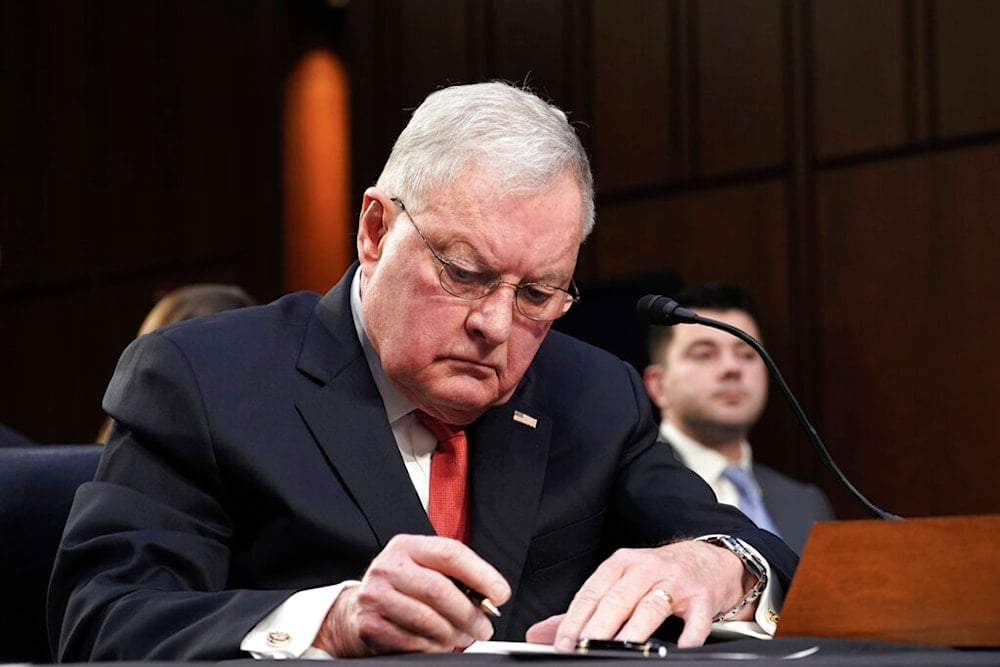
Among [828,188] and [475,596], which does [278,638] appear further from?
[828,188]

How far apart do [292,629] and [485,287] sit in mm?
587

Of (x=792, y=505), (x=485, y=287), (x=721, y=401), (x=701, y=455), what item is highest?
(x=485, y=287)

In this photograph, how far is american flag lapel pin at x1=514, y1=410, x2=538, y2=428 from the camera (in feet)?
6.93

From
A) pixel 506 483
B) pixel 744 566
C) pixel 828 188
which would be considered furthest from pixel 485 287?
pixel 828 188

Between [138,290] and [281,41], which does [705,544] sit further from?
[138,290]

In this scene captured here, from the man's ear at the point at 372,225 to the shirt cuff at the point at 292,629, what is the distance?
62 centimetres

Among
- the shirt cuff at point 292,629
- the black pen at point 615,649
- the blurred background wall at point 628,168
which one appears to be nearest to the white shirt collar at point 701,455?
the blurred background wall at point 628,168

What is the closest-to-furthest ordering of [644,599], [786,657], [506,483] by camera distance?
[786,657], [644,599], [506,483]

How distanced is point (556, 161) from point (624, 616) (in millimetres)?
656

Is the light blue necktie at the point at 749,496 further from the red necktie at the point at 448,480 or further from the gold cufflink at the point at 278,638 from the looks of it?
the gold cufflink at the point at 278,638

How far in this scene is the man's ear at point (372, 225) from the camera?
2016 mm

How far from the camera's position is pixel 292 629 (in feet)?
4.98

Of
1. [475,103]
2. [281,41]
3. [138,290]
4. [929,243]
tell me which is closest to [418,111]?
[475,103]

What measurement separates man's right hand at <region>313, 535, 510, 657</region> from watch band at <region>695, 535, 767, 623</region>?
0.47 metres
